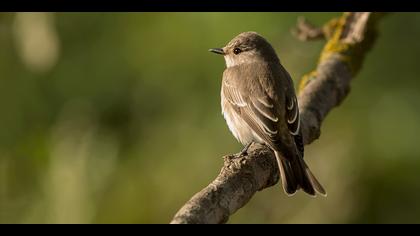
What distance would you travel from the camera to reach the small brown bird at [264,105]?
20.4 feet

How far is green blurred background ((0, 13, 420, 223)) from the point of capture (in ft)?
23.0

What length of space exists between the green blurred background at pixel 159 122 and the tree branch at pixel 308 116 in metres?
0.26

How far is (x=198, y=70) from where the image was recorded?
7.79 metres

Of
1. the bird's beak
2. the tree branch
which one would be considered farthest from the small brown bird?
the tree branch

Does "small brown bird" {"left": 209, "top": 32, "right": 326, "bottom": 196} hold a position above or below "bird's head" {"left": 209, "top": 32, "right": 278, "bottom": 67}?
below

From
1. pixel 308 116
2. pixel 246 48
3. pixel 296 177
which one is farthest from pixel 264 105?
pixel 246 48

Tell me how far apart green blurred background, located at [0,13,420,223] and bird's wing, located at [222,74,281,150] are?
17.7 inches

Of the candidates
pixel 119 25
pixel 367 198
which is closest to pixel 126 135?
pixel 119 25

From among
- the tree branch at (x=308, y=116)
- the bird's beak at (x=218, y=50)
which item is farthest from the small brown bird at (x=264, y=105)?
the tree branch at (x=308, y=116)

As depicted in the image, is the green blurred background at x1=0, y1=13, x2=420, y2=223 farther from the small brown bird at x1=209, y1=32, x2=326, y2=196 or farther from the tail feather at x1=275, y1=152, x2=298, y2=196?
the tail feather at x1=275, y1=152, x2=298, y2=196

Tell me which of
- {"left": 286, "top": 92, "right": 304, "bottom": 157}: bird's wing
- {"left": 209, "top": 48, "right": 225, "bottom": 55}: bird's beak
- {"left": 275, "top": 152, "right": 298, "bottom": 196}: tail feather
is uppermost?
{"left": 209, "top": 48, "right": 225, "bottom": 55}: bird's beak

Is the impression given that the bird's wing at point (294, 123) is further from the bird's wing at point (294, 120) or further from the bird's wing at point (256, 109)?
the bird's wing at point (256, 109)

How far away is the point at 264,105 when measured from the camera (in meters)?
6.79

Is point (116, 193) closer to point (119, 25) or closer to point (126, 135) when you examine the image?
point (126, 135)
